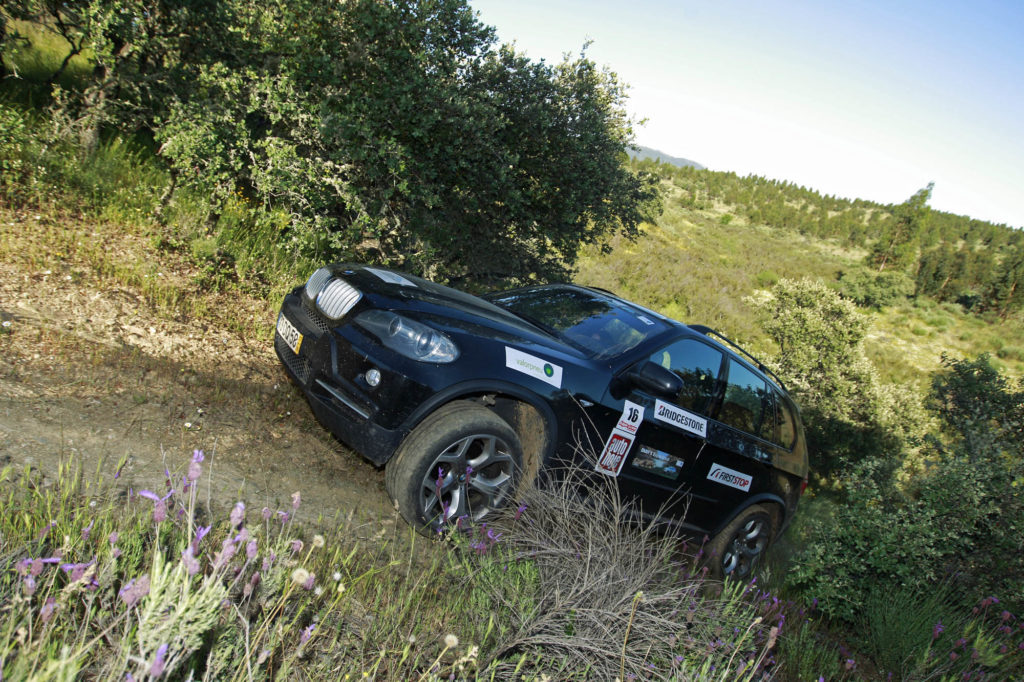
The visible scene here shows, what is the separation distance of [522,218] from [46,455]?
6519 mm

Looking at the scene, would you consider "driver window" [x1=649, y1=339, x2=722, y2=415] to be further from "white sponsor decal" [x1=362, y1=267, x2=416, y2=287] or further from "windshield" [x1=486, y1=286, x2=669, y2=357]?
"white sponsor decal" [x1=362, y1=267, x2=416, y2=287]

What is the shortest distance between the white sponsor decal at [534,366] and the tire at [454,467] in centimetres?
32

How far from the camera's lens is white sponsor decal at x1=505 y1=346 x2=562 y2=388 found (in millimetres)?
3445

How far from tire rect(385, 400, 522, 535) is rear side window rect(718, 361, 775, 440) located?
1.96m

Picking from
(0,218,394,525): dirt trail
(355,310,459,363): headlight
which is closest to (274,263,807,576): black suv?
Result: (355,310,459,363): headlight

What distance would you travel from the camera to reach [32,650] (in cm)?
157

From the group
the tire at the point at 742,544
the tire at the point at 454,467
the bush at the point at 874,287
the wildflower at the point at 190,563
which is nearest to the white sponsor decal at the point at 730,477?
the tire at the point at 742,544

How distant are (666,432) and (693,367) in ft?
2.00

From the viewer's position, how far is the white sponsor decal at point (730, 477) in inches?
175

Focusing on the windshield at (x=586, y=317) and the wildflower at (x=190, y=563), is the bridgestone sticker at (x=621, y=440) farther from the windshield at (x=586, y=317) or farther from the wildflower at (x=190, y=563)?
the wildflower at (x=190, y=563)

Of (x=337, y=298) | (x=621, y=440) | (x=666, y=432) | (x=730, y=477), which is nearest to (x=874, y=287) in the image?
(x=730, y=477)

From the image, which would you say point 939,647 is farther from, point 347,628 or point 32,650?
point 32,650

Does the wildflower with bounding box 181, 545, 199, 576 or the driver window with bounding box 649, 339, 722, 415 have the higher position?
the driver window with bounding box 649, 339, 722, 415

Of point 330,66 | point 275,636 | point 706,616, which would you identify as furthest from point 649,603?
point 330,66
